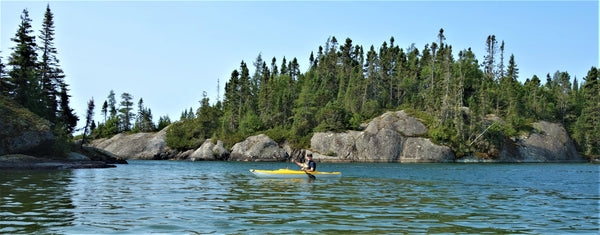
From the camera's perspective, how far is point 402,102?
4178 inches

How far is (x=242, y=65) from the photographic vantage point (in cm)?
12494

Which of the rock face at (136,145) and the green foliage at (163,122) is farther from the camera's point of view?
the green foliage at (163,122)

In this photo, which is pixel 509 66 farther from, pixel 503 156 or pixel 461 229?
pixel 461 229

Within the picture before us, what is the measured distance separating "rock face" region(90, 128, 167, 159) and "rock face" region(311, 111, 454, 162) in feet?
121

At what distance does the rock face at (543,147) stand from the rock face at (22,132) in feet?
237

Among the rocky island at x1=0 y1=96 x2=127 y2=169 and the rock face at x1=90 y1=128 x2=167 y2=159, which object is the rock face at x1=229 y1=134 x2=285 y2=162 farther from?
the rocky island at x1=0 y1=96 x2=127 y2=169

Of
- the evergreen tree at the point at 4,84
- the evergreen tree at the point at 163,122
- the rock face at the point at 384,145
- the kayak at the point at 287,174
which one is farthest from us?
the evergreen tree at the point at 163,122

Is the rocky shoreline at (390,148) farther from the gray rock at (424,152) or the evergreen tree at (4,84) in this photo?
the evergreen tree at (4,84)

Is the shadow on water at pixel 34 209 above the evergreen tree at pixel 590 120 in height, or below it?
below

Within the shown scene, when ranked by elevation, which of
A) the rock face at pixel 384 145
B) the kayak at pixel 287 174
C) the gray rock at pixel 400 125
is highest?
the gray rock at pixel 400 125

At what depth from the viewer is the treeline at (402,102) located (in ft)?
269

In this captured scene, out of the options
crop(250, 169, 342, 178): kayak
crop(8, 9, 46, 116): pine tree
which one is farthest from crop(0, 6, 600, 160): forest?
crop(250, 169, 342, 178): kayak

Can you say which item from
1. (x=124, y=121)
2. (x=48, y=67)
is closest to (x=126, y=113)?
(x=124, y=121)

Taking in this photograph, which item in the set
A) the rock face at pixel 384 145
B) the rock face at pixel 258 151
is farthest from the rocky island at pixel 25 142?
the rock face at pixel 384 145
